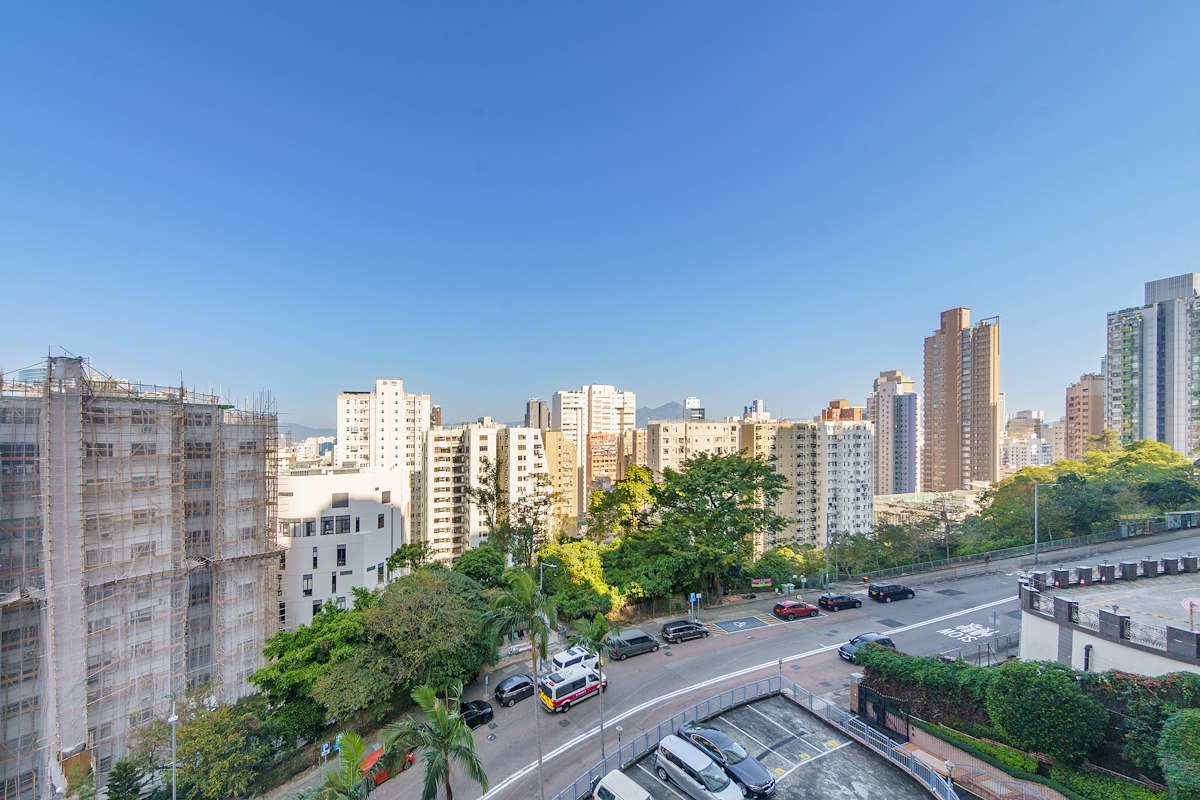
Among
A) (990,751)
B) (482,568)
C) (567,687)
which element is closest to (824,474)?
(482,568)

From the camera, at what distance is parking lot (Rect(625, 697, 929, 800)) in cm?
1311

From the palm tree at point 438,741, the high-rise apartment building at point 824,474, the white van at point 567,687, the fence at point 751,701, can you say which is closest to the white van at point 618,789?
the fence at point 751,701

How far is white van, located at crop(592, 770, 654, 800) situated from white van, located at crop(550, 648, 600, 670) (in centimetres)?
638

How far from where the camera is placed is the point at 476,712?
674 inches

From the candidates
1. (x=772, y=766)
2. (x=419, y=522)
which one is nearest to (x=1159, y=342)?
(x=772, y=766)

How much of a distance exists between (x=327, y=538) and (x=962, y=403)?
105m

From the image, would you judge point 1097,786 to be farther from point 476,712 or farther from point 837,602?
point 476,712

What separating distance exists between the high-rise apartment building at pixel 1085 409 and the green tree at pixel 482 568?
A: 378ft

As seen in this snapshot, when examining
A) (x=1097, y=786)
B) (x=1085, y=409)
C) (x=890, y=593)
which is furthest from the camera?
(x=1085, y=409)

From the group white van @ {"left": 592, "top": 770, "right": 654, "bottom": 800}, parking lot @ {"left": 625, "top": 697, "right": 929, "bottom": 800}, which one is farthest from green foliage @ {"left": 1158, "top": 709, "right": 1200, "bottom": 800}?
white van @ {"left": 592, "top": 770, "right": 654, "bottom": 800}

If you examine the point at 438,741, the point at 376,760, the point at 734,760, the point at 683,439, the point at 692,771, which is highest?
the point at 683,439

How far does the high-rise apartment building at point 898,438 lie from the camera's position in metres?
104

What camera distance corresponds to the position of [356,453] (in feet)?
304

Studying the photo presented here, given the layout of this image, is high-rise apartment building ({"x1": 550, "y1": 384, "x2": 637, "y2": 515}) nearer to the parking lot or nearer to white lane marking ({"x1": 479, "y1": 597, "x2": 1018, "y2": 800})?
white lane marking ({"x1": 479, "y1": 597, "x2": 1018, "y2": 800})
